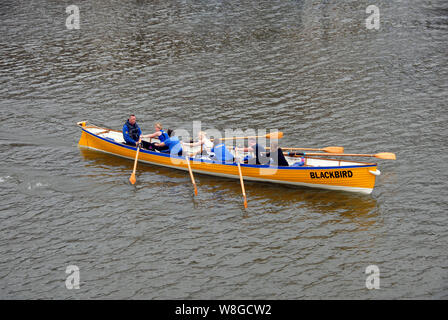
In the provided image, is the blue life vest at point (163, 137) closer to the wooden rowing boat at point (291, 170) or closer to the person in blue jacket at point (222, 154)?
the wooden rowing boat at point (291, 170)

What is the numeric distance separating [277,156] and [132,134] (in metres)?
7.81

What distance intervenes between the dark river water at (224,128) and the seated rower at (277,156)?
119 cm

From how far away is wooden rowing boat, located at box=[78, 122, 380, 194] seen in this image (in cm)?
2080

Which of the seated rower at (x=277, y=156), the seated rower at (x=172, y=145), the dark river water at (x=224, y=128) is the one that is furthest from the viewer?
the seated rower at (x=172, y=145)

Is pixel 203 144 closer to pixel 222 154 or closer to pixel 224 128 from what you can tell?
pixel 222 154

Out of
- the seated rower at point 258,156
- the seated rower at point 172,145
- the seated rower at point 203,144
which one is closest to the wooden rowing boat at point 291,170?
the seated rower at point 172,145

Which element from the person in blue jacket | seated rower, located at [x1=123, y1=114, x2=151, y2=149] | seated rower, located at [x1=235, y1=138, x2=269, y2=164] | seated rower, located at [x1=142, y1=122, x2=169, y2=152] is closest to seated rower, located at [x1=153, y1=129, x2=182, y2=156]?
seated rower, located at [x1=142, y1=122, x2=169, y2=152]

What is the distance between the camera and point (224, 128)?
28609 millimetres

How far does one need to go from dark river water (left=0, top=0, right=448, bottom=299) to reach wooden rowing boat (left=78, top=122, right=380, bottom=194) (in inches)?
17.8

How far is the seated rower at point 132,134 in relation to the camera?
25188 mm

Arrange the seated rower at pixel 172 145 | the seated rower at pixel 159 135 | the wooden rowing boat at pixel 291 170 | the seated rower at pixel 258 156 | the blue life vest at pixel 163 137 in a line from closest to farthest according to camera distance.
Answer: the wooden rowing boat at pixel 291 170, the seated rower at pixel 258 156, the seated rower at pixel 172 145, the seated rower at pixel 159 135, the blue life vest at pixel 163 137
